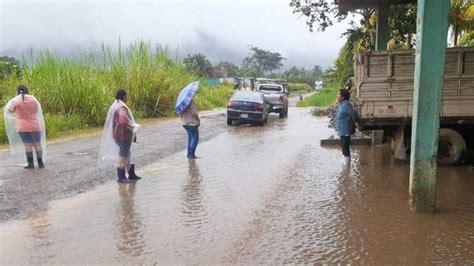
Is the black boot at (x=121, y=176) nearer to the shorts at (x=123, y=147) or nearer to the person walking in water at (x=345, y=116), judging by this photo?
the shorts at (x=123, y=147)

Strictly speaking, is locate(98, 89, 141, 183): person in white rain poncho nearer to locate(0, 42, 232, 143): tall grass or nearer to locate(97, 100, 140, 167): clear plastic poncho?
locate(97, 100, 140, 167): clear plastic poncho

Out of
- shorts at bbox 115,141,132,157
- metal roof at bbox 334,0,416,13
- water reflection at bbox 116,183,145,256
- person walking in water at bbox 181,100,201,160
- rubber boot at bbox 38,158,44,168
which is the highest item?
metal roof at bbox 334,0,416,13

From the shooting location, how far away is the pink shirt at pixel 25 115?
31.7ft

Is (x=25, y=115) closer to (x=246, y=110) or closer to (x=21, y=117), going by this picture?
(x=21, y=117)

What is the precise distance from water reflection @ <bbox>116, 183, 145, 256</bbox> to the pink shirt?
125 inches

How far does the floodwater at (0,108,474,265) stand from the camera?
5.02 metres

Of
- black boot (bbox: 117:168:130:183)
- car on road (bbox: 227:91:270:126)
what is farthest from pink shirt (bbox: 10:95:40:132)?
car on road (bbox: 227:91:270:126)

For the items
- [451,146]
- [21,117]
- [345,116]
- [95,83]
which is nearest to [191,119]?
[345,116]

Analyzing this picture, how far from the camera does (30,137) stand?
982 centimetres

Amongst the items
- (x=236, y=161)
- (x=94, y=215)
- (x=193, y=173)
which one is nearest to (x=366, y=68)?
(x=236, y=161)

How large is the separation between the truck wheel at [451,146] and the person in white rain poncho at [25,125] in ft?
27.2

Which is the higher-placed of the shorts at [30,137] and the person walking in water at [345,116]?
the person walking in water at [345,116]

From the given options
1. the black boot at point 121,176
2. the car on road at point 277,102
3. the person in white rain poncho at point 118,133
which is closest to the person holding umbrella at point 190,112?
the person in white rain poncho at point 118,133

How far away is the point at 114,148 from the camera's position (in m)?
8.41
